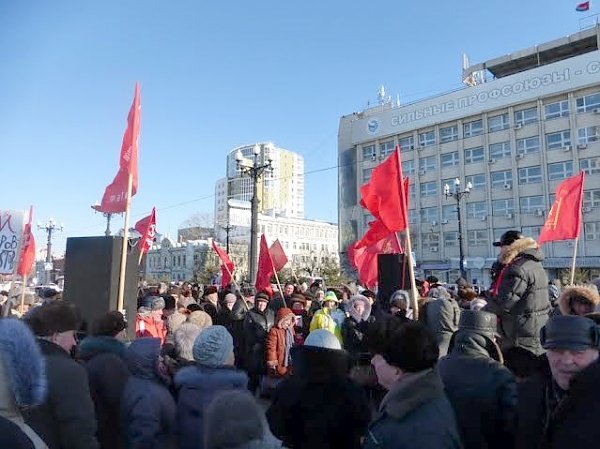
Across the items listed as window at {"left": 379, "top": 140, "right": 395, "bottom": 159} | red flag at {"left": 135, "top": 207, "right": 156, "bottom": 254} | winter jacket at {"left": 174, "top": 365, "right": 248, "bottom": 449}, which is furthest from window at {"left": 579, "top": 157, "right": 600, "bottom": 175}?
winter jacket at {"left": 174, "top": 365, "right": 248, "bottom": 449}

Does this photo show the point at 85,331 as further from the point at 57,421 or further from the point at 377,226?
the point at 377,226

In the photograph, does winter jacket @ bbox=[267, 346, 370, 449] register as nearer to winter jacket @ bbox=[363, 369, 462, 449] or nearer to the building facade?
winter jacket @ bbox=[363, 369, 462, 449]

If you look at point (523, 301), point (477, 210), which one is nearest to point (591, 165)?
point (477, 210)

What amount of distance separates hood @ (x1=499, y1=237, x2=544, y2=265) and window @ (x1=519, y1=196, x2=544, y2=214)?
41.7 meters

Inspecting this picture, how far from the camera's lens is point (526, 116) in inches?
1750

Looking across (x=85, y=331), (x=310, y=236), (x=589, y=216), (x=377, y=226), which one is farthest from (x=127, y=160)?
(x=310, y=236)

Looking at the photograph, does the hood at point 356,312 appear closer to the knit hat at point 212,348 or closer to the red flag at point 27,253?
the knit hat at point 212,348

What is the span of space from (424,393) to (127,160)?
570cm

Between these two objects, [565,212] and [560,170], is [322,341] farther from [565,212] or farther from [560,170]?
[560,170]

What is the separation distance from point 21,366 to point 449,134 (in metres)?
50.9

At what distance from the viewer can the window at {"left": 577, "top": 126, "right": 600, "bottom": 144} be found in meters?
39.9

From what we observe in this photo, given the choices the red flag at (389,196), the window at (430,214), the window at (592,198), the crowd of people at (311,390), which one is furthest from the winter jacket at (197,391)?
the window at (430,214)

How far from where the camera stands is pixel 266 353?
6.08 meters

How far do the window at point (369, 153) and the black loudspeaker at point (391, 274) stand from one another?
1882 inches
